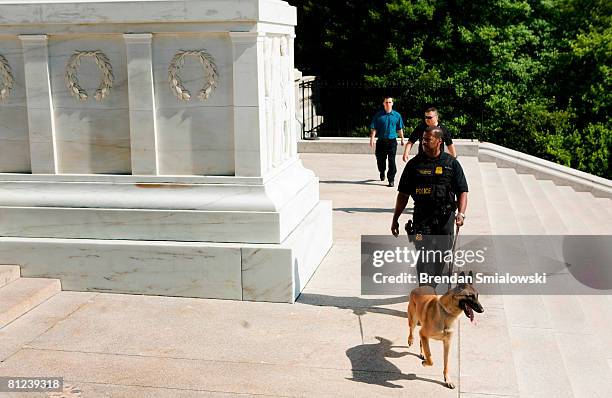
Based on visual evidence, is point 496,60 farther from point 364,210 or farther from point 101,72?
point 101,72

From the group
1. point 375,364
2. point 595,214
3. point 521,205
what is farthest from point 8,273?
point 595,214

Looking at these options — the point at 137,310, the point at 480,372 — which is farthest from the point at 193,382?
the point at 480,372

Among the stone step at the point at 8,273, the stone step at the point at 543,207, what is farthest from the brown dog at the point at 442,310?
the stone step at the point at 543,207

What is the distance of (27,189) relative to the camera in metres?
7.78

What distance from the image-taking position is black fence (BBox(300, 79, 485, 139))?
26594 mm

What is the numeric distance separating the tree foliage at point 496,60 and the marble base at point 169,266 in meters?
19.8

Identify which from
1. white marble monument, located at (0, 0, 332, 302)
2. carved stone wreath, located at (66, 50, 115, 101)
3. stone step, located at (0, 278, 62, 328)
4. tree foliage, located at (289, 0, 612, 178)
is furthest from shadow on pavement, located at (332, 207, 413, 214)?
tree foliage, located at (289, 0, 612, 178)

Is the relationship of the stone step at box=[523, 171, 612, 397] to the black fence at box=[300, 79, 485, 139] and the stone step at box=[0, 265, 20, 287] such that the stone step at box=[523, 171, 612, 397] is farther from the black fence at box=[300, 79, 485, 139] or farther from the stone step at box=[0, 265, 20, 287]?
the black fence at box=[300, 79, 485, 139]

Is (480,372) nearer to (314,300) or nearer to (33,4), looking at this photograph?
(314,300)

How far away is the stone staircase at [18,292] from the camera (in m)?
6.80

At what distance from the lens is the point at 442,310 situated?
5582 millimetres

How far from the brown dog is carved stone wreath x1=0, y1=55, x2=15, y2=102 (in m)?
4.52

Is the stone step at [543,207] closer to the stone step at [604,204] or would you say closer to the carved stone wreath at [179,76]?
the stone step at [604,204]

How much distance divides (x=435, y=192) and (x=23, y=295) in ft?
12.7
